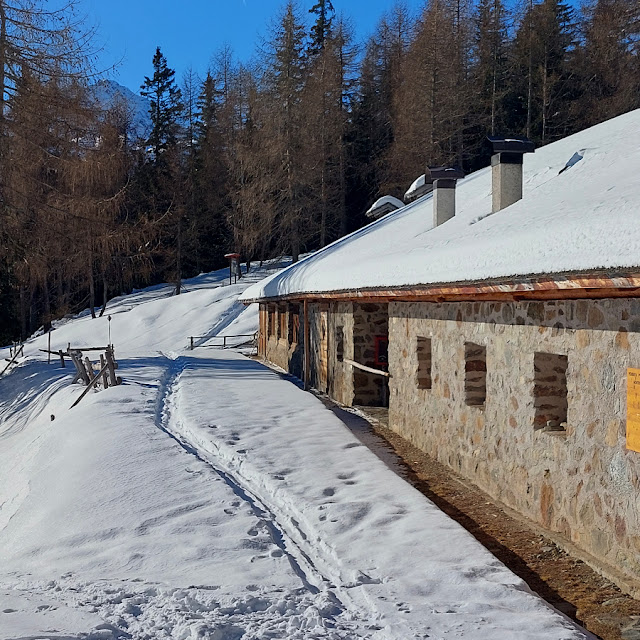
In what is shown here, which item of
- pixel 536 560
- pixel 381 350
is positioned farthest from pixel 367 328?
pixel 536 560

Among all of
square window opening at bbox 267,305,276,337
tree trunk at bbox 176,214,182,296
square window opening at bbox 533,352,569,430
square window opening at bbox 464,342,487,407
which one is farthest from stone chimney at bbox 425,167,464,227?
tree trunk at bbox 176,214,182,296

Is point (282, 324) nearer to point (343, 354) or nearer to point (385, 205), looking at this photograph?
point (385, 205)

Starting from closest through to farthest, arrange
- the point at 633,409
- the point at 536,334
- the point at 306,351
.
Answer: the point at 633,409 → the point at 536,334 → the point at 306,351

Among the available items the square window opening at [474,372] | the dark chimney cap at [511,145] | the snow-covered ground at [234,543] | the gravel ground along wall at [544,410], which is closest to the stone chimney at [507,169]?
the dark chimney cap at [511,145]

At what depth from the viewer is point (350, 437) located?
32.3ft

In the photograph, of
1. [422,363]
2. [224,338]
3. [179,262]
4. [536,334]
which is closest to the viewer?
[536,334]

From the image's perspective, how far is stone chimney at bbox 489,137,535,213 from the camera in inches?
369

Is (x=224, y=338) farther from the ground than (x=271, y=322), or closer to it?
closer to it

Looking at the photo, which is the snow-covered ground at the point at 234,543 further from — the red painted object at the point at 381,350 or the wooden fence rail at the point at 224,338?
the wooden fence rail at the point at 224,338

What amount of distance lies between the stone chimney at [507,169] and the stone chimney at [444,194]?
2.27m

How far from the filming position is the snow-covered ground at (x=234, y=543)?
428 centimetres

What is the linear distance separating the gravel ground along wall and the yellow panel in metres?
0.09

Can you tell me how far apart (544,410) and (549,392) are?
0.58 ft

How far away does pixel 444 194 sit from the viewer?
480 inches
